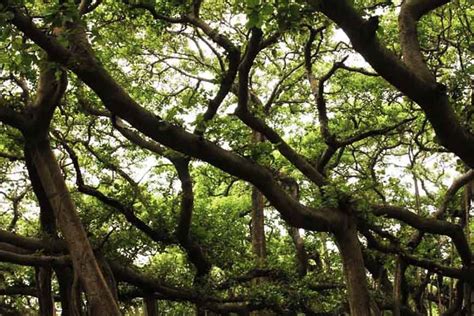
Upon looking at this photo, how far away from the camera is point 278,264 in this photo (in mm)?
11000

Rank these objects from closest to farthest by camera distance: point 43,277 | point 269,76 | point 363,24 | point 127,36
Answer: point 363,24, point 43,277, point 127,36, point 269,76

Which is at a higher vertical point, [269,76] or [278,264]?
[269,76]

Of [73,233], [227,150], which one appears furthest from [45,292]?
[227,150]

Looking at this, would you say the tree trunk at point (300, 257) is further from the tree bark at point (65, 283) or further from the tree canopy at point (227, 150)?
the tree bark at point (65, 283)

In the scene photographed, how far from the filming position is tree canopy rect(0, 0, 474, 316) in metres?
5.15

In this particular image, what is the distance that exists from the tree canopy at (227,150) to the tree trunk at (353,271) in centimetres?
2

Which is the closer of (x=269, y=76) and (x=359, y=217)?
(x=359, y=217)

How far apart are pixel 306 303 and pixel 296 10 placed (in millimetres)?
8390

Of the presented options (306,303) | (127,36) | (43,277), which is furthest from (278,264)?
(127,36)

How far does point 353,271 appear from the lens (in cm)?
775

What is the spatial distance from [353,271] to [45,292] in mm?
4721

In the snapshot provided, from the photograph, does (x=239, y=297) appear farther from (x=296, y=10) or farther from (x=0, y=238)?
(x=296, y=10)

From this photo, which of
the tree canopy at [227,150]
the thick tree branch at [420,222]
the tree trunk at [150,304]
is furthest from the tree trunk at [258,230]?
the thick tree branch at [420,222]

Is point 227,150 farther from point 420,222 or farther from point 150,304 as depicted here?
point 150,304
